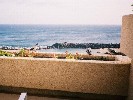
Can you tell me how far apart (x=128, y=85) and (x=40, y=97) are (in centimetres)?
246

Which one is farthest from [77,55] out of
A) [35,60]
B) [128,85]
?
[128,85]

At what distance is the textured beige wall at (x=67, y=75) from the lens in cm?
615

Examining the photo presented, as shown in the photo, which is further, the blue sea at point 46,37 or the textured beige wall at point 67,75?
the blue sea at point 46,37

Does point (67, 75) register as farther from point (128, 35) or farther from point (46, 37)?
point (46, 37)

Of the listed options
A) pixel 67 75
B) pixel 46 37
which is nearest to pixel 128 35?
pixel 67 75

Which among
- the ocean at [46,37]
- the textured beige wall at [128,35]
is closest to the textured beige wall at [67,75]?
the textured beige wall at [128,35]

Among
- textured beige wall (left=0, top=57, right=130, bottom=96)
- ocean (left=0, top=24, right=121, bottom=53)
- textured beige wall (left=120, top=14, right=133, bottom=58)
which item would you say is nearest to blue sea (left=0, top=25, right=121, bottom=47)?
ocean (left=0, top=24, right=121, bottom=53)

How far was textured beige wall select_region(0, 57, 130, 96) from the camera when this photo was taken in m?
6.15

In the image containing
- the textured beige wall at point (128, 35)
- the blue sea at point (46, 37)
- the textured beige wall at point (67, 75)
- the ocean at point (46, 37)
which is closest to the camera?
the textured beige wall at point (128, 35)

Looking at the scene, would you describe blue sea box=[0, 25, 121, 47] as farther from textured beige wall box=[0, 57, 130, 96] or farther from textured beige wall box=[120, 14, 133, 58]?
textured beige wall box=[120, 14, 133, 58]

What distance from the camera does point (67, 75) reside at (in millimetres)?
6383

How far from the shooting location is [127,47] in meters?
5.48

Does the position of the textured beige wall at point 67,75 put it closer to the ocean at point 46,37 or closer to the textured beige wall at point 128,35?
the textured beige wall at point 128,35

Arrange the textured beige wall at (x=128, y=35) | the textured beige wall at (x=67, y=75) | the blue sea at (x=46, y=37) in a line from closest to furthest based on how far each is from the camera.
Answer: the textured beige wall at (x=128, y=35), the textured beige wall at (x=67, y=75), the blue sea at (x=46, y=37)
